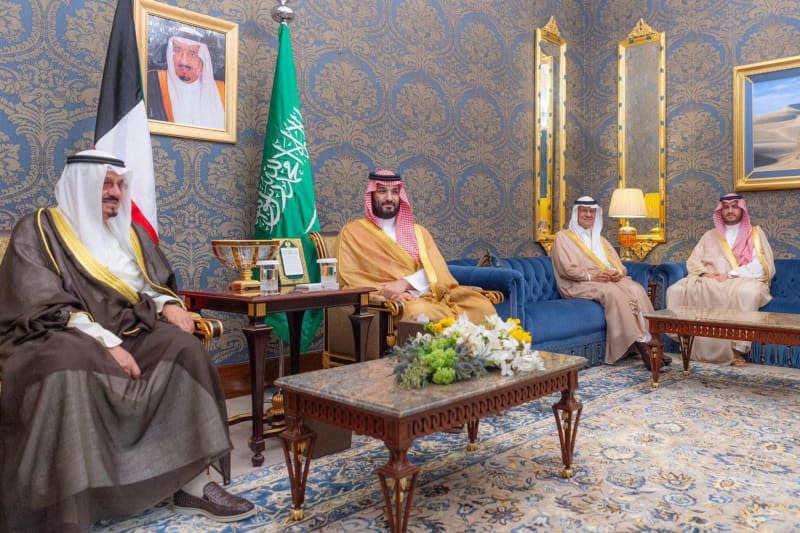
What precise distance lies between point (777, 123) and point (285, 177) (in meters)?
5.35

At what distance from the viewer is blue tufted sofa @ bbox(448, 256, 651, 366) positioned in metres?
5.05

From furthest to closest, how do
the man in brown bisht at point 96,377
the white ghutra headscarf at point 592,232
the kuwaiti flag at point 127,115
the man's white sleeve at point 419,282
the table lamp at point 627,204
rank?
the table lamp at point 627,204 < the white ghutra headscarf at point 592,232 < the man's white sleeve at point 419,282 < the kuwaiti flag at point 127,115 < the man in brown bisht at point 96,377

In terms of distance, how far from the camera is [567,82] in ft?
25.6

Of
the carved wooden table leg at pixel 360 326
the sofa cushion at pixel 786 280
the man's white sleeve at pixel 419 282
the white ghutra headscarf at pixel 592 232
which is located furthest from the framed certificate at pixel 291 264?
the sofa cushion at pixel 786 280

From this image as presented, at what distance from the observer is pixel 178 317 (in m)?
3.04

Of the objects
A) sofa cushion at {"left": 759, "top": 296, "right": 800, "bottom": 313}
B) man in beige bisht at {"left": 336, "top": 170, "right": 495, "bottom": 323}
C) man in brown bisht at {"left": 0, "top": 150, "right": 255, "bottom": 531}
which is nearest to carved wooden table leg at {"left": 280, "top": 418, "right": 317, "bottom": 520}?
man in brown bisht at {"left": 0, "top": 150, "right": 255, "bottom": 531}

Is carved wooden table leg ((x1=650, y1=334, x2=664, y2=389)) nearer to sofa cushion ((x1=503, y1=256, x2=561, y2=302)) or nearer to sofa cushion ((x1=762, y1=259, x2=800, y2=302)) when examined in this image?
sofa cushion ((x1=503, y1=256, x2=561, y2=302))

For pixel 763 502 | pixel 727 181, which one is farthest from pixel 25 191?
pixel 727 181

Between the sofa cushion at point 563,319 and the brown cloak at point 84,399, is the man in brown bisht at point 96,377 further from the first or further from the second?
the sofa cushion at point 563,319

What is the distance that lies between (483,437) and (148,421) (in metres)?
1.82

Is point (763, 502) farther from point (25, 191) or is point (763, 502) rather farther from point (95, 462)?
point (25, 191)

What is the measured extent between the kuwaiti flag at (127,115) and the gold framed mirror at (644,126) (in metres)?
5.79

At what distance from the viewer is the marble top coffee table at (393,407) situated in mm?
2160

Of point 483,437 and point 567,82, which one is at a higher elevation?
point 567,82
